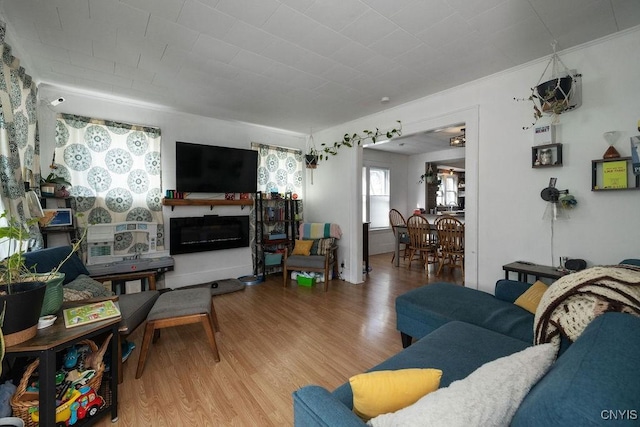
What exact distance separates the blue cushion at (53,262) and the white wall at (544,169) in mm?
3744

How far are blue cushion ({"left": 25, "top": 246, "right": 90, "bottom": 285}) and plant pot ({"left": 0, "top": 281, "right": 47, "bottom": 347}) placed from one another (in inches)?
28.7

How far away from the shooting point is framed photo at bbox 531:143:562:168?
2.30m

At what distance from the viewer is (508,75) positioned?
2580 millimetres

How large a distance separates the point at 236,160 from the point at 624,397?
4.25 meters

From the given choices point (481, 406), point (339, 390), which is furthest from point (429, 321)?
point (481, 406)

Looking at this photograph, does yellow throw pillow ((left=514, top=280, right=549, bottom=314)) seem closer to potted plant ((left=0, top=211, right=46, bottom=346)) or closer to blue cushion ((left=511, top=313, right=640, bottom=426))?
blue cushion ((left=511, top=313, right=640, bottom=426))

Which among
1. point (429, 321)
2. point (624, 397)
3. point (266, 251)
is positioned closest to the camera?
point (624, 397)

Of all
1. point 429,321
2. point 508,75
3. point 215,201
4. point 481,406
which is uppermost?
point 508,75

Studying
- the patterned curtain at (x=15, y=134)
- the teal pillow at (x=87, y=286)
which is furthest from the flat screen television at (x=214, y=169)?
the teal pillow at (x=87, y=286)

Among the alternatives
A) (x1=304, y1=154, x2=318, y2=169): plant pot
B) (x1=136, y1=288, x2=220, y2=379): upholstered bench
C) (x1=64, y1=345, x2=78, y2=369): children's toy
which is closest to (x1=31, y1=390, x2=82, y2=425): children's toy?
(x1=64, y1=345, x2=78, y2=369): children's toy

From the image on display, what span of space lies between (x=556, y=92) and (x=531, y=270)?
147 cm

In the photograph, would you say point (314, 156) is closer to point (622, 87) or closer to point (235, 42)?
point (235, 42)

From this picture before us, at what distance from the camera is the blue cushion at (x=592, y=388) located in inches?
21.3

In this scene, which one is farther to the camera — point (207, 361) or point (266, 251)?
point (266, 251)
